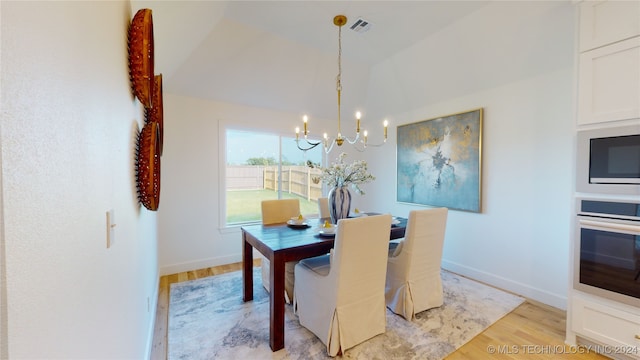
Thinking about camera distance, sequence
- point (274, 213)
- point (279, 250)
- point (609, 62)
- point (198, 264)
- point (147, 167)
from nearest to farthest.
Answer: point (147, 167), point (609, 62), point (279, 250), point (274, 213), point (198, 264)

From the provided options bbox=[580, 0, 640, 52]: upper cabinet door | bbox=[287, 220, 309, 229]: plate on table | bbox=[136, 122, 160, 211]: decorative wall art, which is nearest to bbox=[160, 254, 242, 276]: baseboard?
bbox=[287, 220, 309, 229]: plate on table

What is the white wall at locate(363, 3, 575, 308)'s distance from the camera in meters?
2.59

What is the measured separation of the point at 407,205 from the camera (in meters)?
4.25

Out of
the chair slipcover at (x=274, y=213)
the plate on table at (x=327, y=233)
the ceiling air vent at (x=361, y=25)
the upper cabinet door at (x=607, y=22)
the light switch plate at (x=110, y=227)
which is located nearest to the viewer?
the light switch plate at (x=110, y=227)

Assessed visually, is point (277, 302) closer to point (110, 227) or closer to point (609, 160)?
point (110, 227)

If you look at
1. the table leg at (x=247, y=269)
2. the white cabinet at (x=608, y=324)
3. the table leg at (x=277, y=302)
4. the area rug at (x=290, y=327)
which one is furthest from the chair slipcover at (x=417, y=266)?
the table leg at (x=247, y=269)

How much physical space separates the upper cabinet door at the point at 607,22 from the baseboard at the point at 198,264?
4372 mm

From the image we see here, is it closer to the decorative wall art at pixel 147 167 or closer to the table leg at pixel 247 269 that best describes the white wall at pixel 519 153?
the table leg at pixel 247 269

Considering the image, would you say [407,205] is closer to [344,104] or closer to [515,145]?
[515,145]

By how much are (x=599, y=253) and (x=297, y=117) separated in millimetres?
3839

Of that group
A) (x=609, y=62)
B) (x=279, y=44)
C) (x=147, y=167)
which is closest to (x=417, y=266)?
(x=609, y=62)

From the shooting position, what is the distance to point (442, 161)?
3.66 m

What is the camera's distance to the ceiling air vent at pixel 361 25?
2848 millimetres

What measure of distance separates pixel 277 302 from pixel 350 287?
1.83 feet
